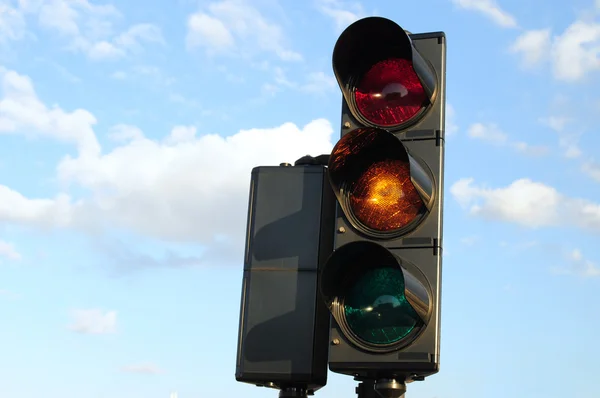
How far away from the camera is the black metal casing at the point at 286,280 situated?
3.79m

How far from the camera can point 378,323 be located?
3461 millimetres

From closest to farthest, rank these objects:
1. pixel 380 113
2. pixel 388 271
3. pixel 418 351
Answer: pixel 418 351
pixel 388 271
pixel 380 113

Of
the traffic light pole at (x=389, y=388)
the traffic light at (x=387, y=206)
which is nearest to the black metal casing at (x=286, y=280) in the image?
the traffic light at (x=387, y=206)

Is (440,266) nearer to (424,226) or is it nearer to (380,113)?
(424,226)

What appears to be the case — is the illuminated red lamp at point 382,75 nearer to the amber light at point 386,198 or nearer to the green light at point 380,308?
the amber light at point 386,198

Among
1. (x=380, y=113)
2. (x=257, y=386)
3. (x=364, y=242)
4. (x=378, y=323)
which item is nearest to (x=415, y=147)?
(x=380, y=113)

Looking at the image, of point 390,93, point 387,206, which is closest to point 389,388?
point 387,206

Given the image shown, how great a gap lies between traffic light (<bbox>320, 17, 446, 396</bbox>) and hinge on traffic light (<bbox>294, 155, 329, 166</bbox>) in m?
0.35

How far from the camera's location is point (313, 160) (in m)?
4.22

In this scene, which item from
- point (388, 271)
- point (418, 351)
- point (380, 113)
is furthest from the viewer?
point (380, 113)

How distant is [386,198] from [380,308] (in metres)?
0.45

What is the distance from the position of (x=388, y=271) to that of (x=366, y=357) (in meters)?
0.37

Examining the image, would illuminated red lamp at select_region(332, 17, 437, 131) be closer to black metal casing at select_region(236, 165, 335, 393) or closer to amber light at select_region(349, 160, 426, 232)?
amber light at select_region(349, 160, 426, 232)

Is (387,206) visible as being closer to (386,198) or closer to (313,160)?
(386,198)
